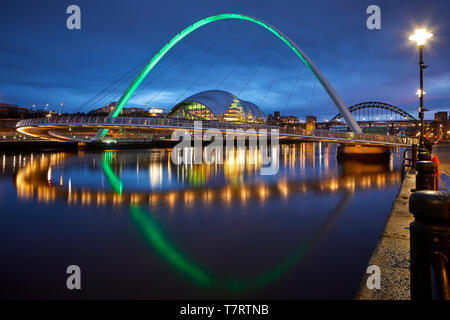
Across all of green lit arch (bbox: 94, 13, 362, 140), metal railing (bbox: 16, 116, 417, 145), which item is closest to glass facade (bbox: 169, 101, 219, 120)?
green lit arch (bbox: 94, 13, 362, 140)

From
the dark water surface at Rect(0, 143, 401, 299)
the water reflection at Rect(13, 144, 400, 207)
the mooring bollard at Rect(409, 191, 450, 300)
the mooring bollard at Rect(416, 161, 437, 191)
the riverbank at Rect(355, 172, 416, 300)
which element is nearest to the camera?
the mooring bollard at Rect(409, 191, 450, 300)

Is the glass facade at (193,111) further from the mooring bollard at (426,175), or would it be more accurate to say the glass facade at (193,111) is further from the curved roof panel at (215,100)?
the mooring bollard at (426,175)

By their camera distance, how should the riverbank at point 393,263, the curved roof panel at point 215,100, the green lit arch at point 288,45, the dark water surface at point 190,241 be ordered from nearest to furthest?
the riverbank at point 393,263 → the dark water surface at point 190,241 → the green lit arch at point 288,45 → the curved roof panel at point 215,100

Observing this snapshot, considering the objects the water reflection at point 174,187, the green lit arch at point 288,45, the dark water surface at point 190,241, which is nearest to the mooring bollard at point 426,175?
the dark water surface at point 190,241

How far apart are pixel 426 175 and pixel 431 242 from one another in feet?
17.2

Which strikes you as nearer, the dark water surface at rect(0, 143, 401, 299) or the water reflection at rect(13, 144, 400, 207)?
the dark water surface at rect(0, 143, 401, 299)

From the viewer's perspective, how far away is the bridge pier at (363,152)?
3187 cm

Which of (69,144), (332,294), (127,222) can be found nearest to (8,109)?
(69,144)

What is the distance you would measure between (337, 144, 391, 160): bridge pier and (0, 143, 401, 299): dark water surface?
19.7 metres

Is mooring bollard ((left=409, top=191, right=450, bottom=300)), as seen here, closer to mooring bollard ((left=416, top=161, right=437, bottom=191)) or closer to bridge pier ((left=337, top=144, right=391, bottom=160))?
mooring bollard ((left=416, top=161, right=437, bottom=191))

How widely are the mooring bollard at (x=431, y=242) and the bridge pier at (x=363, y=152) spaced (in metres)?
33.2

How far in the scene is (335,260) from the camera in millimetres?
5730

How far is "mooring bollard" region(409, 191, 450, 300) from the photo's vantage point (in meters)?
1.81

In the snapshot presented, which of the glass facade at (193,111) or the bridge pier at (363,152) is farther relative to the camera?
the glass facade at (193,111)
